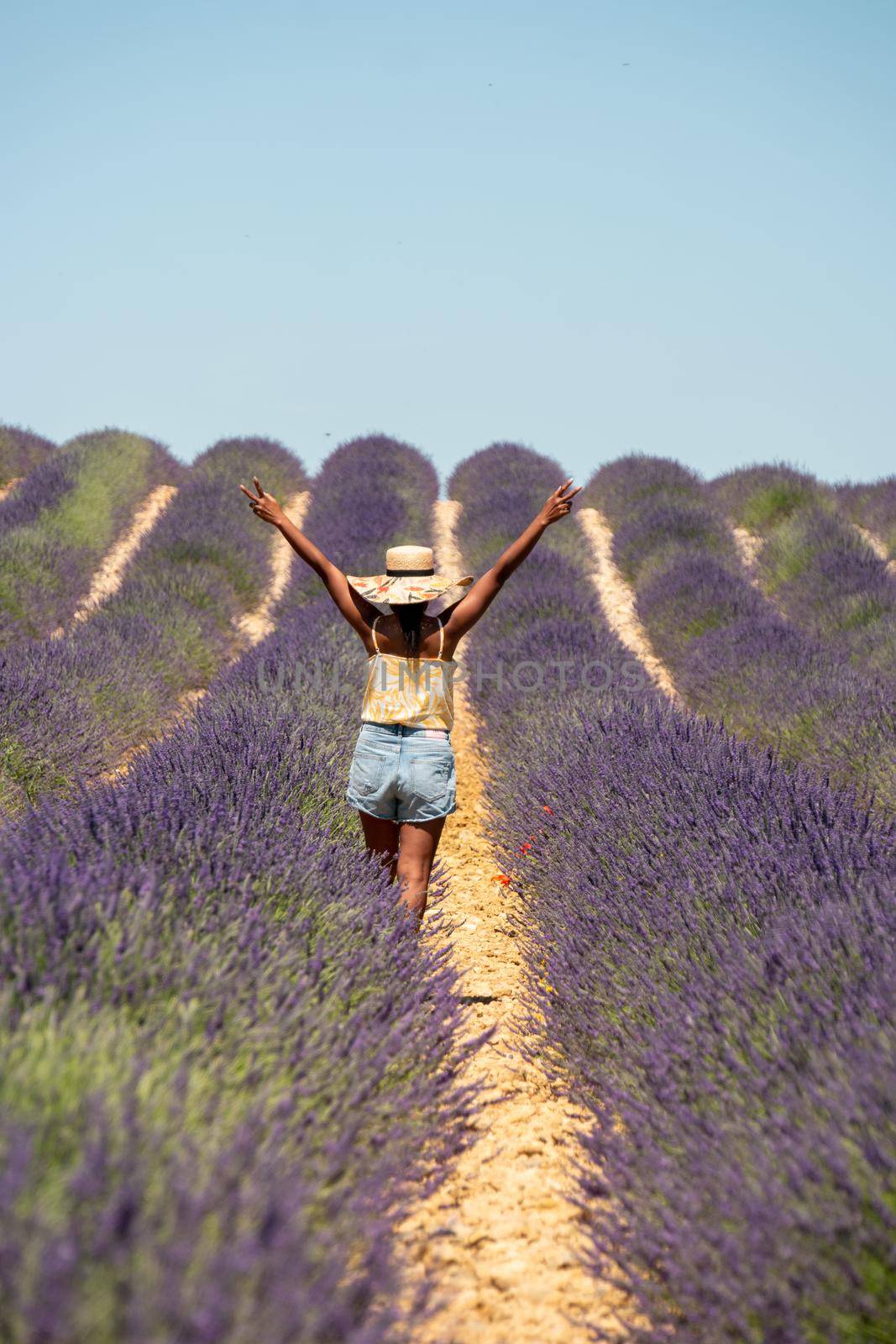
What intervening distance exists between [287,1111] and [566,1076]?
1183 millimetres

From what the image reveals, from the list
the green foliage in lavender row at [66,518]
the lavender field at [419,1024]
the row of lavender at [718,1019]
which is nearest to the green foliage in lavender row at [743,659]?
the lavender field at [419,1024]

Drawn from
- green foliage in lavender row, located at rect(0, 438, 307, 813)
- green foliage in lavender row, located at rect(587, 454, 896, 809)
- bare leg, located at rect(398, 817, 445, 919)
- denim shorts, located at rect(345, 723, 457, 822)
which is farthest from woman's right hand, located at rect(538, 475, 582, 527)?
green foliage in lavender row, located at rect(587, 454, 896, 809)

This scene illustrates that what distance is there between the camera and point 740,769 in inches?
132

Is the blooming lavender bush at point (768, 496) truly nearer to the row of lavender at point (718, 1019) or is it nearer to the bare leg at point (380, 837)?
the row of lavender at point (718, 1019)

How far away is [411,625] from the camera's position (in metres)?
2.91

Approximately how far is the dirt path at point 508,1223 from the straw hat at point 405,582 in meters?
1.18

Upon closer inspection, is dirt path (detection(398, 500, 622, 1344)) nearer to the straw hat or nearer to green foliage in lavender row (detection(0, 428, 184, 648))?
the straw hat

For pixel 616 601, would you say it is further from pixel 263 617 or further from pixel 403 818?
pixel 403 818

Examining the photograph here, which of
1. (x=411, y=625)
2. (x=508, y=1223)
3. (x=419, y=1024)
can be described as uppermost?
(x=411, y=625)

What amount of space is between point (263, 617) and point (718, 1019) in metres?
7.88

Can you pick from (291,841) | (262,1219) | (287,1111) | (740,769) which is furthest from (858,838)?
(262,1219)

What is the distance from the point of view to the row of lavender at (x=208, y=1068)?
1144 millimetres

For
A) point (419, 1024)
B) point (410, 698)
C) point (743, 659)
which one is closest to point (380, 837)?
point (410, 698)

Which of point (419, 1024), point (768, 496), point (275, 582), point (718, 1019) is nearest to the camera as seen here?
point (718, 1019)
